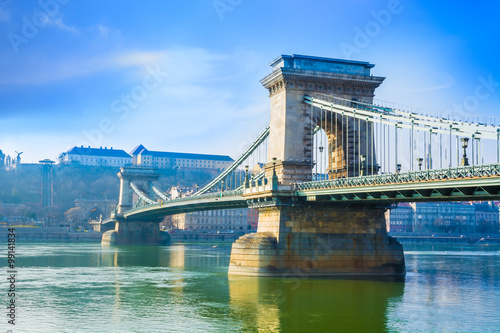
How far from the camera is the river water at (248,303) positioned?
27188 millimetres

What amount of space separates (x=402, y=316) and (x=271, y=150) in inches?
813

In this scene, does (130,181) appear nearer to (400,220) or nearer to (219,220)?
(219,220)

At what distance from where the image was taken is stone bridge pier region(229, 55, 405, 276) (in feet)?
139

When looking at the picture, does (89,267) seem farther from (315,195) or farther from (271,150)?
(315,195)

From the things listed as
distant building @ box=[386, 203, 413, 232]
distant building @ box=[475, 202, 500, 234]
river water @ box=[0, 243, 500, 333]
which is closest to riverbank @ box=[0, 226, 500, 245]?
distant building @ box=[475, 202, 500, 234]

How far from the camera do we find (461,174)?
29812mm

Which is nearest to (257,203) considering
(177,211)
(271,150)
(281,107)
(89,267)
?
(271,150)

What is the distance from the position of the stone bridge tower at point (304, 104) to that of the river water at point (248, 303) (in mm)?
9050

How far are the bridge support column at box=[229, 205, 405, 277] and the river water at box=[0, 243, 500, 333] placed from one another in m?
1.27

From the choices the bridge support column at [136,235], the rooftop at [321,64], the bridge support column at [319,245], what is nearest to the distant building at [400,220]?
the bridge support column at [136,235]

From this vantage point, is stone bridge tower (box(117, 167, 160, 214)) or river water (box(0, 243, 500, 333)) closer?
river water (box(0, 243, 500, 333))

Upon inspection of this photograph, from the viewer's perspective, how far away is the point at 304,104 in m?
46.0

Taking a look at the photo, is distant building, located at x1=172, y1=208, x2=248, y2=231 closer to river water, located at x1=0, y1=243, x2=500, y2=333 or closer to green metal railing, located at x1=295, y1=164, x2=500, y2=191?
river water, located at x1=0, y1=243, x2=500, y2=333

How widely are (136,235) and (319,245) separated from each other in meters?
76.5
